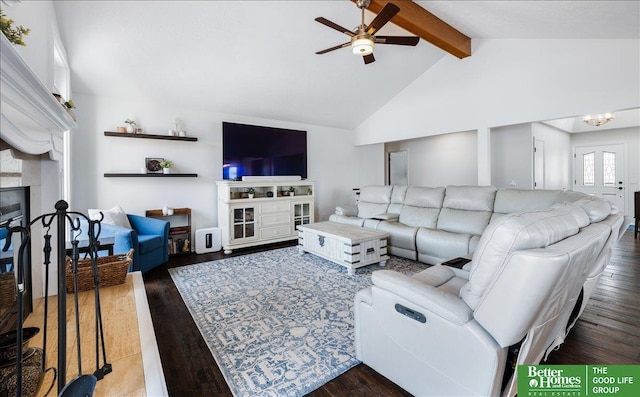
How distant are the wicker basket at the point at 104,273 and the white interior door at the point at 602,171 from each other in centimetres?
937

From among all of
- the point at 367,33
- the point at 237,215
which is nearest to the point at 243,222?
the point at 237,215

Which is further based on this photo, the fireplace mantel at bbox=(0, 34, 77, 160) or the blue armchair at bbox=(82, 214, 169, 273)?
the blue armchair at bbox=(82, 214, 169, 273)

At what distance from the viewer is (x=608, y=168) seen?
6.96m

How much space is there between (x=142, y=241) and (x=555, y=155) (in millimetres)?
8131

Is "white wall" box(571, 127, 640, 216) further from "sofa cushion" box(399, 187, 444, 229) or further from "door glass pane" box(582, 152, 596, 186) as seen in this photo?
"sofa cushion" box(399, 187, 444, 229)

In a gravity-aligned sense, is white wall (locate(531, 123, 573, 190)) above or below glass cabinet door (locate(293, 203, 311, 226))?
above

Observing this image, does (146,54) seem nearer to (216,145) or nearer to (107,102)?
(107,102)

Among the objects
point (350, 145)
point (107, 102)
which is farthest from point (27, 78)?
point (350, 145)


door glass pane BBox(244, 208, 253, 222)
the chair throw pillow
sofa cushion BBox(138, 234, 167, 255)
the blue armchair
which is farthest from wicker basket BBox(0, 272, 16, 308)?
door glass pane BBox(244, 208, 253, 222)

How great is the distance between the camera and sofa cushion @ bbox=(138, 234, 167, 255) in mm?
3410

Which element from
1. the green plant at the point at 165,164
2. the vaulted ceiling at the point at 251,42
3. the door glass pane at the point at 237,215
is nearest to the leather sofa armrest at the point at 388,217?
the door glass pane at the point at 237,215

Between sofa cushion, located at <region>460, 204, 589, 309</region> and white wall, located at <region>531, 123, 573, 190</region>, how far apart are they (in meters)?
5.22

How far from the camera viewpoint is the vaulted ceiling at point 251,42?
3.04 metres

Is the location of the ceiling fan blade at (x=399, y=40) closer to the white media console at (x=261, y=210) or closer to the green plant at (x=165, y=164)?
the white media console at (x=261, y=210)
